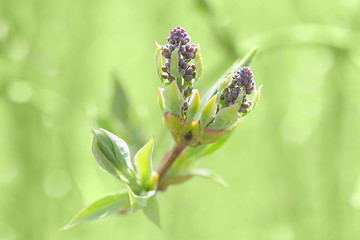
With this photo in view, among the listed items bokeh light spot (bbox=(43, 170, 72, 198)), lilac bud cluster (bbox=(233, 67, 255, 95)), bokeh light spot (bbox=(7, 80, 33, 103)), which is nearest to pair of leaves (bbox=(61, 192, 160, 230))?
lilac bud cluster (bbox=(233, 67, 255, 95))

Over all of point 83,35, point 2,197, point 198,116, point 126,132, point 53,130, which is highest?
point 198,116

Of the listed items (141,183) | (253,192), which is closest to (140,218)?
(253,192)

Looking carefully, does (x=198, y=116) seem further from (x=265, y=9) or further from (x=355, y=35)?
(x=265, y=9)

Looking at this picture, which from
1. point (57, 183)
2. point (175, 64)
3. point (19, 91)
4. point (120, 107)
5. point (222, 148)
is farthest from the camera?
point (222, 148)

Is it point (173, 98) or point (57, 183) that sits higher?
point (173, 98)

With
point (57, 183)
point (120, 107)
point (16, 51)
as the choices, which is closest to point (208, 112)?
point (120, 107)

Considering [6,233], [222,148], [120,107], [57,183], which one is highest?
[120,107]

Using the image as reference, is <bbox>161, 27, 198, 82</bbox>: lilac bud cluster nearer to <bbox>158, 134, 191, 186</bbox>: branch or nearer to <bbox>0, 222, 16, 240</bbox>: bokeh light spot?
<bbox>158, 134, 191, 186</bbox>: branch

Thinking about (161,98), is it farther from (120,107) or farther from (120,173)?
(120,107)
